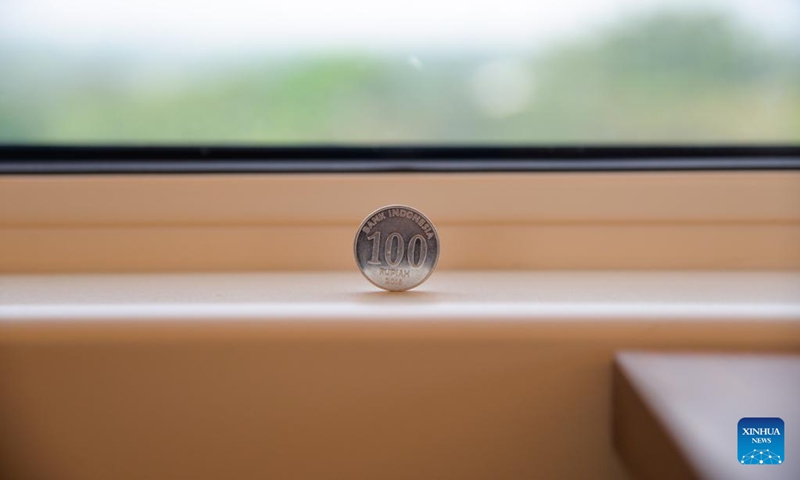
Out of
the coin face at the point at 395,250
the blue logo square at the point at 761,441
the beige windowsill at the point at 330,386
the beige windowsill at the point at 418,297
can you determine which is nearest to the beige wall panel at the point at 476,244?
the beige windowsill at the point at 418,297

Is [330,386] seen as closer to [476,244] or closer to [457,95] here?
[476,244]

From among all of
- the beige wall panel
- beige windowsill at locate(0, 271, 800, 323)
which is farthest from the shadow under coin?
the beige wall panel

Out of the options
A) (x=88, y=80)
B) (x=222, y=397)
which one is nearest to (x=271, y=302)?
(x=222, y=397)

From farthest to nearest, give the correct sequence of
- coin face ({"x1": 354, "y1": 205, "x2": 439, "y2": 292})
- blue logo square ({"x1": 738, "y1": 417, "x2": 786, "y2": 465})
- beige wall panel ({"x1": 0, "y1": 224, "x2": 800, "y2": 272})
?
beige wall panel ({"x1": 0, "y1": 224, "x2": 800, "y2": 272}), coin face ({"x1": 354, "y1": 205, "x2": 439, "y2": 292}), blue logo square ({"x1": 738, "y1": 417, "x2": 786, "y2": 465})

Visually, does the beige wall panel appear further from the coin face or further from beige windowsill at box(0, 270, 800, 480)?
beige windowsill at box(0, 270, 800, 480)

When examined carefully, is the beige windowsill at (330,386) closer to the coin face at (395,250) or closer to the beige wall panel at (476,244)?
the coin face at (395,250)

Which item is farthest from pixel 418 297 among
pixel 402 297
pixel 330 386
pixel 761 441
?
pixel 761 441

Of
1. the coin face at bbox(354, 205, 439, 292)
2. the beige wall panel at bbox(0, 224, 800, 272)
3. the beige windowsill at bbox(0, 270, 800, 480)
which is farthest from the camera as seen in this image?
the beige wall panel at bbox(0, 224, 800, 272)
